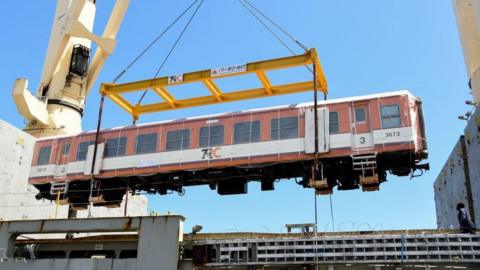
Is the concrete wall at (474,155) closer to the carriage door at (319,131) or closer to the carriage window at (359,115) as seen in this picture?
the carriage window at (359,115)

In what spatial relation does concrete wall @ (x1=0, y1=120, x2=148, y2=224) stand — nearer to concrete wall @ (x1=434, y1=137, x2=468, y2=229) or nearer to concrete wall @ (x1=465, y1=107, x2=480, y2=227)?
concrete wall @ (x1=434, y1=137, x2=468, y2=229)

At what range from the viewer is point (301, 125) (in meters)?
17.2

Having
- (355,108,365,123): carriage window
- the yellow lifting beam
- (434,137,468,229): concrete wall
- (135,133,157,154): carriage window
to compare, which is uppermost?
the yellow lifting beam

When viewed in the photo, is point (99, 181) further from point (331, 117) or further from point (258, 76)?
point (331, 117)

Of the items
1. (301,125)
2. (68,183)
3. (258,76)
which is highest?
(258,76)

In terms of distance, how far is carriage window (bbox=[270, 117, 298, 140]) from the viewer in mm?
17297

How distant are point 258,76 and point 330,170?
16.5 feet

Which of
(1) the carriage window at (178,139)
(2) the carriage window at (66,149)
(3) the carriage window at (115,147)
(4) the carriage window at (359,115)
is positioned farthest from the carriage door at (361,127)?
(2) the carriage window at (66,149)

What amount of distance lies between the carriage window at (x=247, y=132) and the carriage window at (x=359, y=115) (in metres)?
3.54

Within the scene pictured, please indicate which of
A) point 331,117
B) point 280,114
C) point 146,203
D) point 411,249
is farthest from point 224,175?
point 146,203

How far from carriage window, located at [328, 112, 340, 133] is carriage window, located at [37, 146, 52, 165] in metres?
12.2

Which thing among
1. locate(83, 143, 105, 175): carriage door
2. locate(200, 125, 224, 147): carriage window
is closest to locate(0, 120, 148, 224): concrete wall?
locate(83, 143, 105, 175): carriage door

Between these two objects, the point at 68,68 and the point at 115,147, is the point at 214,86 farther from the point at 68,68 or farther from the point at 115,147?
the point at 68,68

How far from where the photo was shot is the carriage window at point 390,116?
16.1 meters
